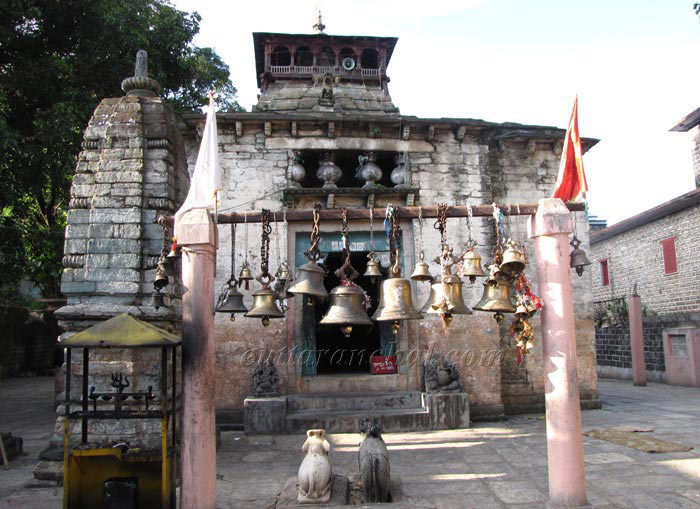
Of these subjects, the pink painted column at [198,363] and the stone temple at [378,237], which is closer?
the pink painted column at [198,363]

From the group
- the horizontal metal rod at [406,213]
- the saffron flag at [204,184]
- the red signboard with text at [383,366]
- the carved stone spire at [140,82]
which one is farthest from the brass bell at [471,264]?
the red signboard with text at [383,366]

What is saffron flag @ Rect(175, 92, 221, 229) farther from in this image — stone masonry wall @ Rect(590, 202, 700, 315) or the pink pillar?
stone masonry wall @ Rect(590, 202, 700, 315)

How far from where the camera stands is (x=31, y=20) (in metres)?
12.9

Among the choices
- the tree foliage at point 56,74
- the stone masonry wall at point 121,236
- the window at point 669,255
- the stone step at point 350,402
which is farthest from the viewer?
the window at point 669,255

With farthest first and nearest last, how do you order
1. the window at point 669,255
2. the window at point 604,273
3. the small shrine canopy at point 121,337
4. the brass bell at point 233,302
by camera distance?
1. the window at point 604,273
2. the window at point 669,255
3. the brass bell at point 233,302
4. the small shrine canopy at point 121,337

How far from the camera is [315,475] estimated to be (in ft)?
17.7

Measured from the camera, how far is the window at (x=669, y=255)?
59.7 ft

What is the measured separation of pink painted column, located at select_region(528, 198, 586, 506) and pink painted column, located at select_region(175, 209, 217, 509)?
10.8 feet

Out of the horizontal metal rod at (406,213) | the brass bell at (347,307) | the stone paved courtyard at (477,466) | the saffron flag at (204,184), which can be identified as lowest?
the stone paved courtyard at (477,466)

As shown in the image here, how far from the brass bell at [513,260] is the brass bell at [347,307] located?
1.52 meters

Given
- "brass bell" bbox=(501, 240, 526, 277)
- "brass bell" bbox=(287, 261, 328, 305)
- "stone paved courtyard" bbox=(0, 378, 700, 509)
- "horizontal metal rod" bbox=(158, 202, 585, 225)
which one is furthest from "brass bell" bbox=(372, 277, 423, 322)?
"stone paved courtyard" bbox=(0, 378, 700, 509)

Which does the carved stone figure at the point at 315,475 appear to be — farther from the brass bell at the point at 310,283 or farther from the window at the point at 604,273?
the window at the point at 604,273

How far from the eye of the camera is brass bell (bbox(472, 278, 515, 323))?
5309 millimetres

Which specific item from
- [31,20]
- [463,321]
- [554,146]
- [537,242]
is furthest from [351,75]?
[537,242]
